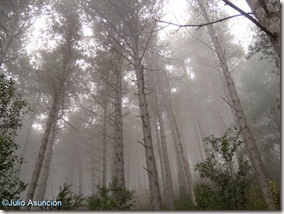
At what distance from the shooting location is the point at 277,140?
15.3 meters

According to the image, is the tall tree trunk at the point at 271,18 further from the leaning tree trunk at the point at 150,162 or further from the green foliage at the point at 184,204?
the green foliage at the point at 184,204

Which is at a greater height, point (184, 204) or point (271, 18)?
point (271, 18)

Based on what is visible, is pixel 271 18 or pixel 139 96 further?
pixel 139 96

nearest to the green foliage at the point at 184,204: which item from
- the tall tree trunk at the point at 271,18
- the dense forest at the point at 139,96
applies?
the dense forest at the point at 139,96

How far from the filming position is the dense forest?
483cm

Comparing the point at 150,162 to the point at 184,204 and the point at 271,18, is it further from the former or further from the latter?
the point at 184,204

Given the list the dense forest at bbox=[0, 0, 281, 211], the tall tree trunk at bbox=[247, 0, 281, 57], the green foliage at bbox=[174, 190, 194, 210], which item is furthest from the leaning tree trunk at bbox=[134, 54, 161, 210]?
the tall tree trunk at bbox=[247, 0, 281, 57]

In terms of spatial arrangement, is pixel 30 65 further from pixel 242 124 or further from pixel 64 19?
pixel 242 124

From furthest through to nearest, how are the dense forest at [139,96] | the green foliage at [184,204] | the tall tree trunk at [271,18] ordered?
the green foliage at [184,204] → the dense forest at [139,96] → the tall tree trunk at [271,18]

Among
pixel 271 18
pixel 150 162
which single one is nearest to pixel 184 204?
pixel 150 162

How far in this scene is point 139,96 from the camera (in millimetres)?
6863

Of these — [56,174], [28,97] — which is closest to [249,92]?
[28,97]

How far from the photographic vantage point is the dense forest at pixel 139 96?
15.8ft

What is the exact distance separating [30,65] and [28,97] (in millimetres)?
3764
